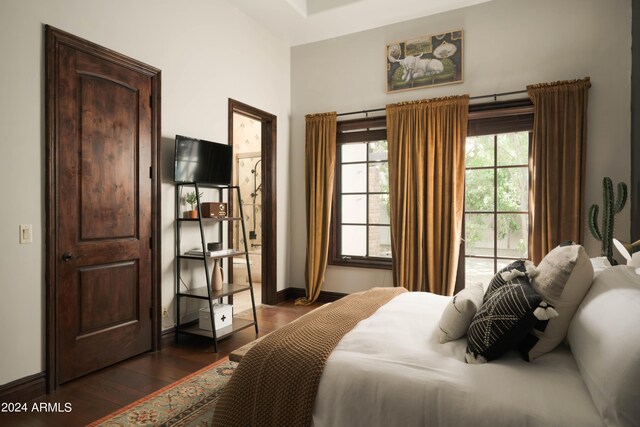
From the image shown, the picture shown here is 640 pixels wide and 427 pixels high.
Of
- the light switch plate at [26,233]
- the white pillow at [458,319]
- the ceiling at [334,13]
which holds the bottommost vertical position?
the white pillow at [458,319]

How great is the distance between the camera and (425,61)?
13.9 ft

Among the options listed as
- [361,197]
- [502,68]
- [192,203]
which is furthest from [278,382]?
[502,68]

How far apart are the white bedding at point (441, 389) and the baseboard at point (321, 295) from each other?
3160 mm

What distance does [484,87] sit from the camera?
13.0ft

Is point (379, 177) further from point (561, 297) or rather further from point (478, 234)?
point (561, 297)

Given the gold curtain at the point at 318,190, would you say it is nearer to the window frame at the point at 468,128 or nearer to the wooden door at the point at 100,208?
the window frame at the point at 468,128

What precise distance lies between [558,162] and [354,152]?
7.13ft

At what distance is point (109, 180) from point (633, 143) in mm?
4297

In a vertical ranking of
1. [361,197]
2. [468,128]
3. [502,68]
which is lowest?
[361,197]

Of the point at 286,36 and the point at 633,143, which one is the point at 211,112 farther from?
the point at 633,143

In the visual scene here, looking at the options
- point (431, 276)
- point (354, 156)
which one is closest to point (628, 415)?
point (431, 276)

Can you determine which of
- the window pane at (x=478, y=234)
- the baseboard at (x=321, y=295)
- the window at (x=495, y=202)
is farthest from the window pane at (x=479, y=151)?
the baseboard at (x=321, y=295)

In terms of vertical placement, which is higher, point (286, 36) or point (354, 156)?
point (286, 36)

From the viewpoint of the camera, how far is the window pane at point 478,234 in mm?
4035
